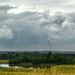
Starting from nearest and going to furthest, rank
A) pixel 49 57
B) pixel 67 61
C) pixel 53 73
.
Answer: pixel 53 73 → pixel 67 61 → pixel 49 57

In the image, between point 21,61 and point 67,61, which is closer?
point 67,61

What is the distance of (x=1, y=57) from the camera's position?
6393 inches

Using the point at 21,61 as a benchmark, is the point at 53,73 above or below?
below

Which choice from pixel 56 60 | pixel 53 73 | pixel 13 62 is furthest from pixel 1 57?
pixel 53 73

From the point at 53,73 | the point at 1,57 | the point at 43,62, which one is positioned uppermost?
the point at 1,57

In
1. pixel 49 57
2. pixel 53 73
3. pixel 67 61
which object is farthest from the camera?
pixel 49 57

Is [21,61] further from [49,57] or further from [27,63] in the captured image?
[49,57]

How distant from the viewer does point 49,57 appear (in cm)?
10175

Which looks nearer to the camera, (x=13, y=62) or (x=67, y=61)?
(x=67, y=61)

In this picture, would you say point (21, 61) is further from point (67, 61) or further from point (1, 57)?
point (1, 57)

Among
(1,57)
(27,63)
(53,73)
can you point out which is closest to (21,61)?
(27,63)

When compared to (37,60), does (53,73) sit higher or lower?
lower

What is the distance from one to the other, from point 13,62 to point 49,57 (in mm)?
20026

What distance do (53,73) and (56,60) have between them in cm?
8893
